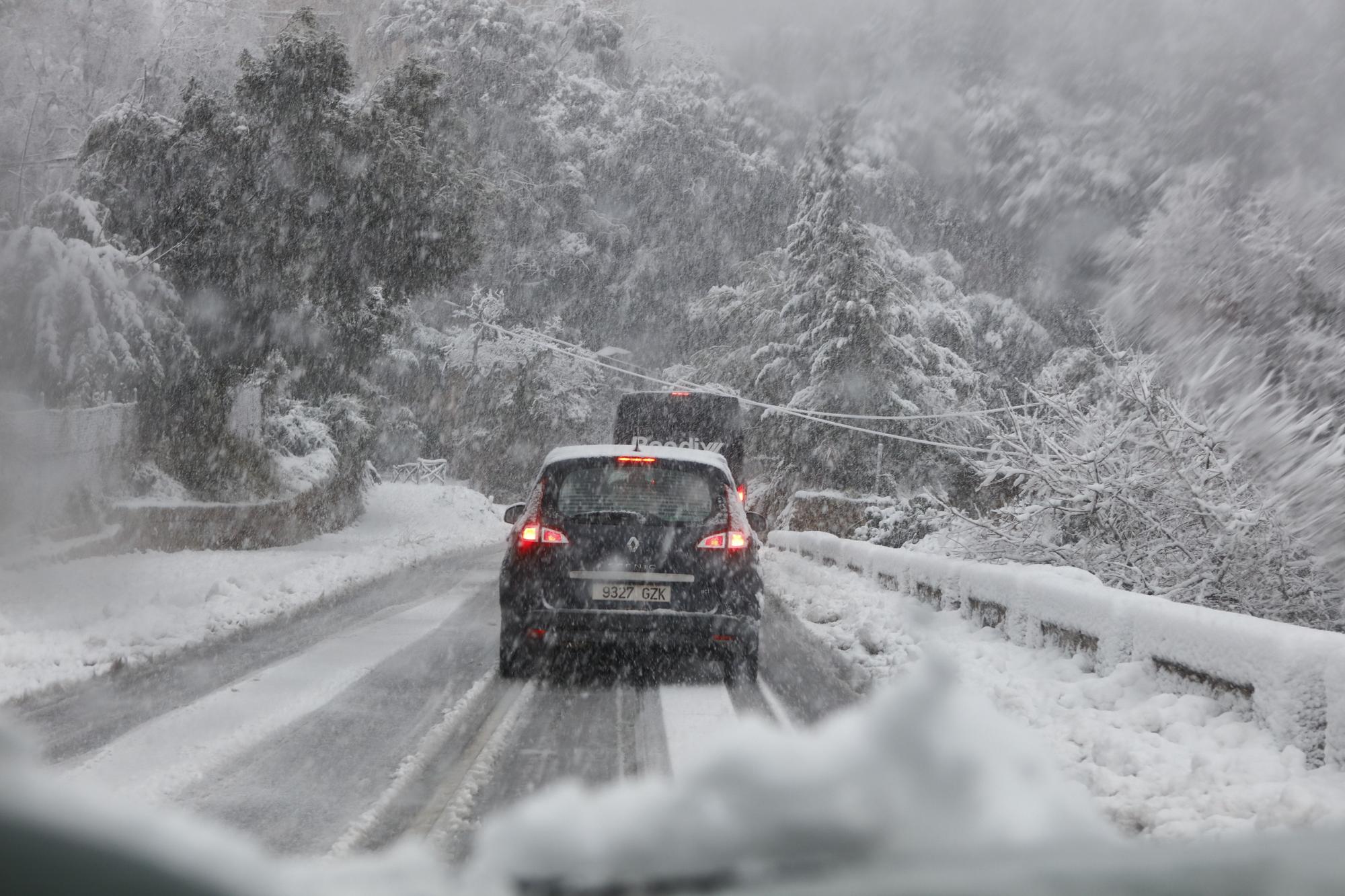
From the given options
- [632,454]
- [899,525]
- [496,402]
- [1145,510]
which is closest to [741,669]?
[632,454]

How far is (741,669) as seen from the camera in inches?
314

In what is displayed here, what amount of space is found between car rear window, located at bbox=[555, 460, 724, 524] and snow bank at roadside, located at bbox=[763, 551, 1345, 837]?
1717 mm

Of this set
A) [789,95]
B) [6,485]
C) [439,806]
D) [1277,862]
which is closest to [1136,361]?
[789,95]

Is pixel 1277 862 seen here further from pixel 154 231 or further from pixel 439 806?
pixel 154 231

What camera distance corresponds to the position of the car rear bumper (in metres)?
7.65

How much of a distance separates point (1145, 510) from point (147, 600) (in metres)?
9.30

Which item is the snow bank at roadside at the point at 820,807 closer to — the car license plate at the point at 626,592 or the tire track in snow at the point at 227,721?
the tire track in snow at the point at 227,721

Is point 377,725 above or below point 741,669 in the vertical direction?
below

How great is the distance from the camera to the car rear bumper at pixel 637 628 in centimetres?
765

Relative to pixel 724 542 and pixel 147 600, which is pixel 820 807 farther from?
pixel 147 600

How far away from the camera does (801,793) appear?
1.08 meters

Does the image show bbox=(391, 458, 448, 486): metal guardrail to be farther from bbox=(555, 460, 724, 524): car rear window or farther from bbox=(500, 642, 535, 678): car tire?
bbox=(555, 460, 724, 524): car rear window

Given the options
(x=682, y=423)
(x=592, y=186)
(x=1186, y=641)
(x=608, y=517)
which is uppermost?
(x=592, y=186)

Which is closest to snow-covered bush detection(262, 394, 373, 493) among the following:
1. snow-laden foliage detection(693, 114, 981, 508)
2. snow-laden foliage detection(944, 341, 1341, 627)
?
snow-laden foliage detection(693, 114, 981, 508)
